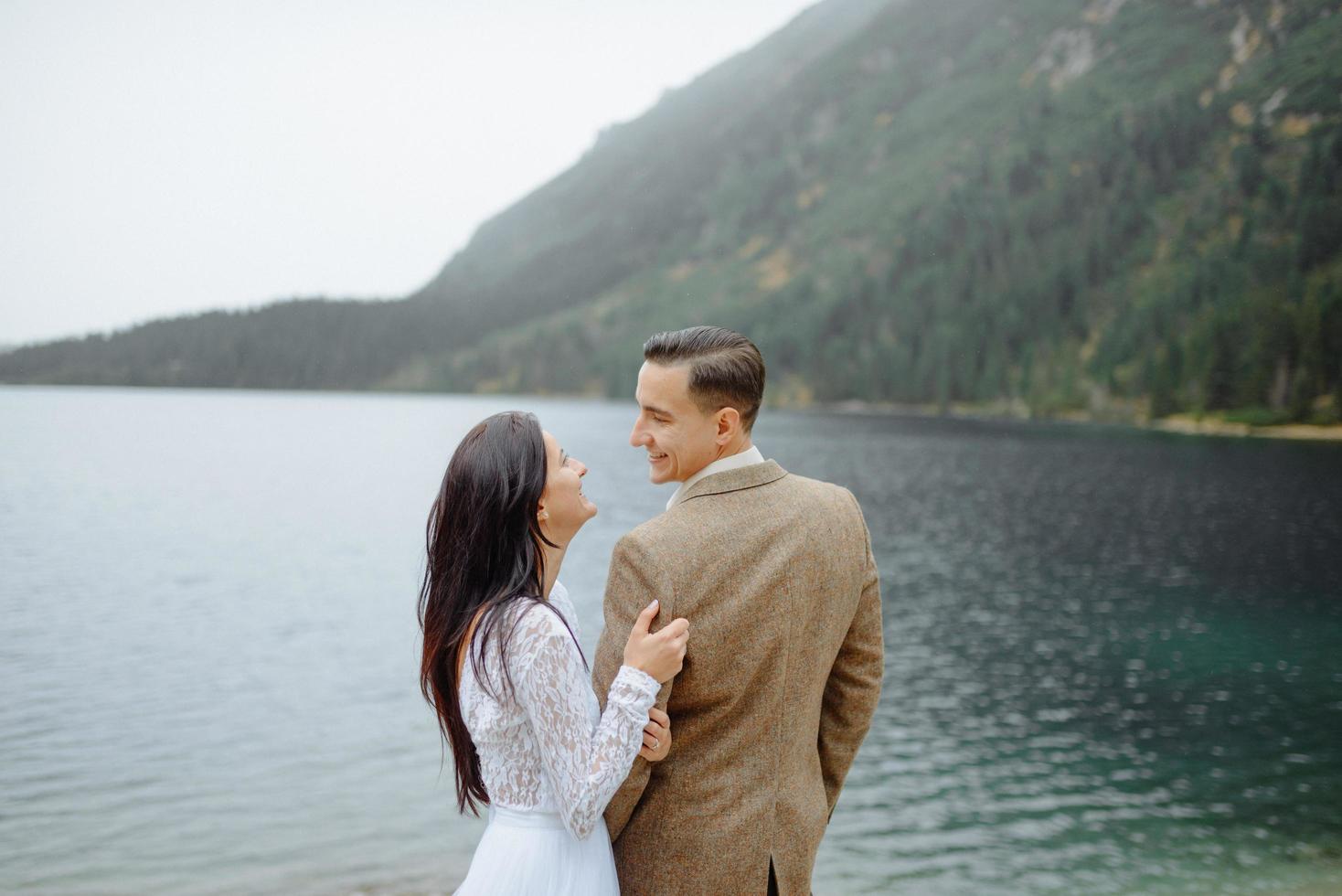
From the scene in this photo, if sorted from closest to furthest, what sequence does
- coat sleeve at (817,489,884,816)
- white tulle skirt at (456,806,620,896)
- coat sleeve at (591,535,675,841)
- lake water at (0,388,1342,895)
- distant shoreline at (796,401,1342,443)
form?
coat sleeve at (591,535,675,841)
white tulle skirt at (456,806,620,896)
coat sleeve at (817,489,884,816)
lake water at (0,388,1342,895)
distant shoreline at (796,401,1342,443)

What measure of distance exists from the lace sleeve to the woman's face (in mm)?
313

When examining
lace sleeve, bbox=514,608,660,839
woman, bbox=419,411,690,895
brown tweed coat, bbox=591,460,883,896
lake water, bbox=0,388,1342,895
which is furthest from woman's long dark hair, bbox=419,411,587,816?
lake water, bbox=0,388,1342,895

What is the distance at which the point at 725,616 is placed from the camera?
2.70m

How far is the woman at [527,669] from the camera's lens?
269 cm

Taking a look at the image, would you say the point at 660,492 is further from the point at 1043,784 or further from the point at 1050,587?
the point at 1043,784

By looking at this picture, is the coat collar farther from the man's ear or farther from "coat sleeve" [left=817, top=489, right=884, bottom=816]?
"coat sleeve" [left=817, top=489, right=884, bottom=816]

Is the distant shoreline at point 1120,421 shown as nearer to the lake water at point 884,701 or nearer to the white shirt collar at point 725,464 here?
the lake water at point 884,701

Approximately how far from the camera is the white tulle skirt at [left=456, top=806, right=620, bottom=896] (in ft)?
9.61

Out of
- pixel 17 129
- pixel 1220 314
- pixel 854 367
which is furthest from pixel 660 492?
pixel 17 129

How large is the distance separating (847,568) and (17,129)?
17817 centimetres

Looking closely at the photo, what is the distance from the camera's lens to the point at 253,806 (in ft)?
43.7

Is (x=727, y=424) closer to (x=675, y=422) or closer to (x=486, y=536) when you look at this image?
(x=675, y=422)

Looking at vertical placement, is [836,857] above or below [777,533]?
below

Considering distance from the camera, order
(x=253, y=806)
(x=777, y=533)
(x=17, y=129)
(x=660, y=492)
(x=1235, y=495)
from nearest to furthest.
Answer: (x=777, y=533) < (x=253, y=806) < (x=1235, y=495) < (x=660, y=492) < (x=17, y=129)
